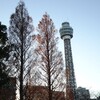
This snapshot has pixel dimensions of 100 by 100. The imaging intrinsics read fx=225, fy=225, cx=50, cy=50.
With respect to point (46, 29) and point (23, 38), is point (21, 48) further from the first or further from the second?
point (46, 29)

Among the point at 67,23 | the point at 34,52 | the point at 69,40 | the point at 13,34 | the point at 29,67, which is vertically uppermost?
the point at 67,23

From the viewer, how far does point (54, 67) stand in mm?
20375

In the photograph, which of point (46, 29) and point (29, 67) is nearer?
point (29, 67)

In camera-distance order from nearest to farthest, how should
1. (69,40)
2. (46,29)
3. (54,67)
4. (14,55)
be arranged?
(14,55) < (54,67) < (46,29) < (69,40)

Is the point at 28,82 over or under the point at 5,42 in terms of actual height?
under

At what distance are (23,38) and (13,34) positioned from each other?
3.23 ft

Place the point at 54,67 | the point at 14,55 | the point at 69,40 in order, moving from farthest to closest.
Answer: the point at 69,40, the point at 54,67, the point at 14,55

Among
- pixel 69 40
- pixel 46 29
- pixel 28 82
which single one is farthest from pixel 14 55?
pixel 69 40

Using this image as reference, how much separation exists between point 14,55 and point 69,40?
152 m

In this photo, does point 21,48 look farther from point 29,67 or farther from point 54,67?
point 54,67

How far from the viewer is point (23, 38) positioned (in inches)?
776

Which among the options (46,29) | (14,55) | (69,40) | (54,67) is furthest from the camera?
(69,40)

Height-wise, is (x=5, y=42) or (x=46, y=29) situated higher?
(x=46, y=29)

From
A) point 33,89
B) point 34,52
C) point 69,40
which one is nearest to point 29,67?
point 34,52
